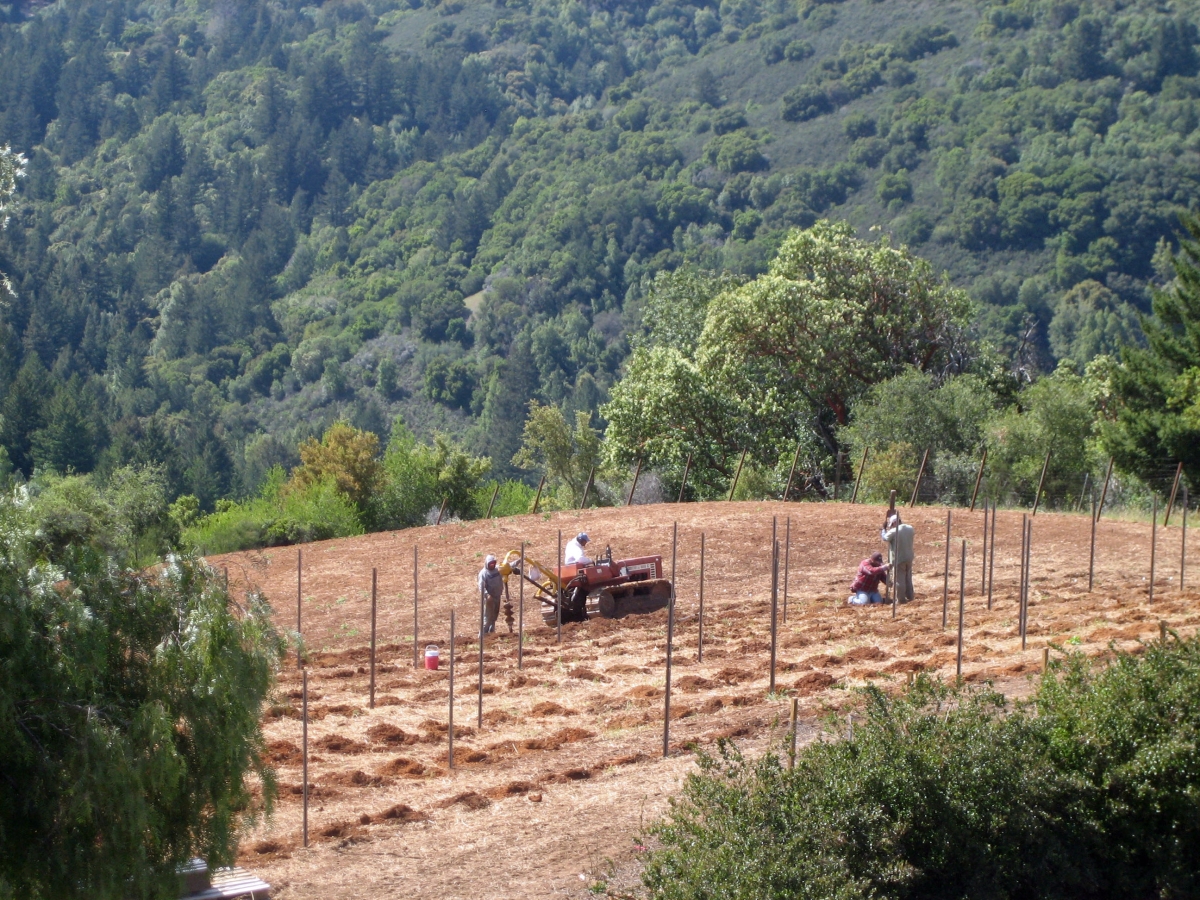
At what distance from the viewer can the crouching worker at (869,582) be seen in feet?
66.7

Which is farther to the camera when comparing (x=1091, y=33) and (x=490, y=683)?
(x=1091, y=33)

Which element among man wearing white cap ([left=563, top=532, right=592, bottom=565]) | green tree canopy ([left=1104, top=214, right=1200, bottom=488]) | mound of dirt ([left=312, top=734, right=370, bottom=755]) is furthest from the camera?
green tree canopy ([left=1104, top=214, right=1200, bottom=488])

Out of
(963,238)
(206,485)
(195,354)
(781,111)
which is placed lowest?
(206,485)

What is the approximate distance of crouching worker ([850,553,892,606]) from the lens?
2034 centimetres

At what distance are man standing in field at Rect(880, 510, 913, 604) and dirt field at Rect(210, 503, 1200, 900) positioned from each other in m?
0.34

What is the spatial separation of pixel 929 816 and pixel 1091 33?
154739 millimetres

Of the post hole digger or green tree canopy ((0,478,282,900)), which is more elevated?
green tree canopy ((0,478,282,900))

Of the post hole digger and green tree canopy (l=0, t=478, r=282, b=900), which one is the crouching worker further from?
green tree canopy (l=0, t=478, r=282, b=900)

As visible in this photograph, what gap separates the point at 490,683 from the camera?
A: 1633 cm

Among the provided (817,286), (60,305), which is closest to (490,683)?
(817,286)

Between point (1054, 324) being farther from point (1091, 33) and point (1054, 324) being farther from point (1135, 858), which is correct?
point (1135, 858)

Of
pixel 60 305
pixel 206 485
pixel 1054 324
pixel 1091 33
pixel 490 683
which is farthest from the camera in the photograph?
pixel 1091 33

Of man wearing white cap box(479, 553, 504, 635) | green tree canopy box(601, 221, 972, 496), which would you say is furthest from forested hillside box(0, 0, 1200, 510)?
man wearing white cap box(479, 553, 504, 635)

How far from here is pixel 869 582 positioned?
20.4 m
